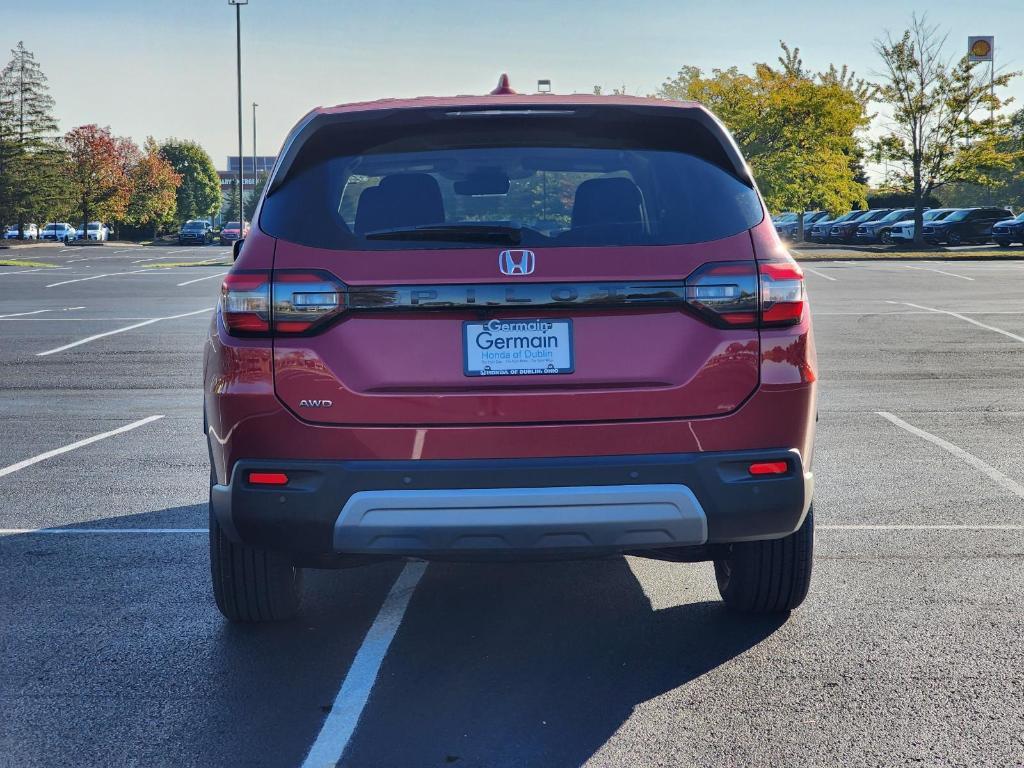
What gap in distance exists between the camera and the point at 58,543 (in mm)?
6121

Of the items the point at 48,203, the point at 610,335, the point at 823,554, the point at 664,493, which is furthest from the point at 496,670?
the point at 48,203

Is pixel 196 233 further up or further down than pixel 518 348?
further up

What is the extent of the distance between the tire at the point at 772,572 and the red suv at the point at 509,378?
516 millimetres

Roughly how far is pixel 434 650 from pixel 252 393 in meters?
1.16

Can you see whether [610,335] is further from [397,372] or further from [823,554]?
[823,554]

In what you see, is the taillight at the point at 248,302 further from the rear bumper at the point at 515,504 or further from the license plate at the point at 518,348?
the license plate at the point at 518,348

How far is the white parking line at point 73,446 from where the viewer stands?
26.6 ft

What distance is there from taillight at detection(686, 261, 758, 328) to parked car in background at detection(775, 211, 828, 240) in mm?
63562

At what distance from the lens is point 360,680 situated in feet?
13.8

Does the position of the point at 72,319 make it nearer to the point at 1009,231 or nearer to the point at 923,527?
the point at 923,527

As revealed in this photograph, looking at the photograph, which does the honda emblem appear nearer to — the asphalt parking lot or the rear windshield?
the rear windshield

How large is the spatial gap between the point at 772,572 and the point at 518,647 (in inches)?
37.6

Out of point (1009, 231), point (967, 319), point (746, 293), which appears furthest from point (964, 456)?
point (1009, 231)

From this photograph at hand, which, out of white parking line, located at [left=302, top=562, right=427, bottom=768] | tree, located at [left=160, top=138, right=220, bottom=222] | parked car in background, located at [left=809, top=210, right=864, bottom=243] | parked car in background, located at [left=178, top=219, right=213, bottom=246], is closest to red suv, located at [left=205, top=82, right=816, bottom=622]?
white parking line, located at [left=302, top=562, right=427, bottom=768]
